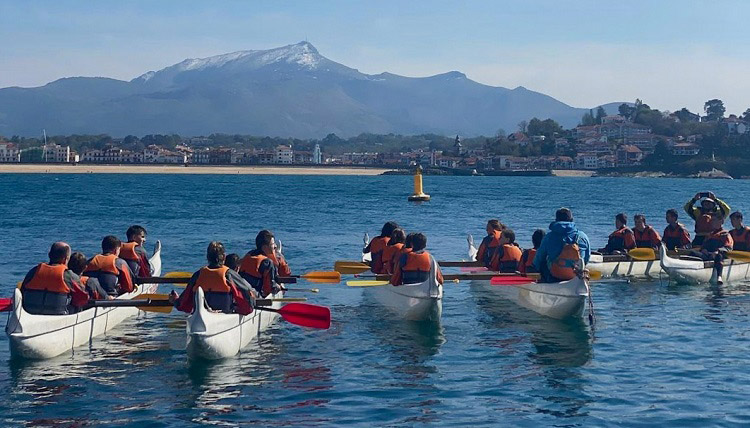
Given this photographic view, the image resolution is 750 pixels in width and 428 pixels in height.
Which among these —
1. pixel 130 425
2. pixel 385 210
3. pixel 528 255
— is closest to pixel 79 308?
pixel 130 425

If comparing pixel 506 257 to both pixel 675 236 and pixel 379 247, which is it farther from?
pixel 675 236

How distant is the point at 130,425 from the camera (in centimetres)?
1293

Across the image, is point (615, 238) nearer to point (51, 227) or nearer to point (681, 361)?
point (681, 361)

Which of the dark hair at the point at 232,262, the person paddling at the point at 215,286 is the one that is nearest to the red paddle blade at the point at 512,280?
the dark hair at the point at 232,262

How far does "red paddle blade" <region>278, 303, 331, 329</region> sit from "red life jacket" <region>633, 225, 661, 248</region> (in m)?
13.9

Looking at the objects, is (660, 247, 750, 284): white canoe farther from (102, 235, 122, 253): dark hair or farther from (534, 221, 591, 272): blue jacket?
(102, 235, 122, 253): dark hair

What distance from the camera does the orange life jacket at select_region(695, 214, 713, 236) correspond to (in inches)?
1086

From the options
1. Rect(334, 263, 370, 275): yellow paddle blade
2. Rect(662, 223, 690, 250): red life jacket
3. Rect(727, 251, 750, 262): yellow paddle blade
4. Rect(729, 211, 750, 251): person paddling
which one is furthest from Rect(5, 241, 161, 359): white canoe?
Rect(729, 211, 750, 251): person paddling

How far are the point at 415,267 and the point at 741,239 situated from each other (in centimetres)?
1267

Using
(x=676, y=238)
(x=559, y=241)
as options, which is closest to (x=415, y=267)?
(x=559, y=241)

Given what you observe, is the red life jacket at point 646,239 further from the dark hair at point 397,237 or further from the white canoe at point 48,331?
the white canoe at point 48,331

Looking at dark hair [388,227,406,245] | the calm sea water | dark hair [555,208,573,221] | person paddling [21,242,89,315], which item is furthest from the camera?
dark hair [388,227,406,245]

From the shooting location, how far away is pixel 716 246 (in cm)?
2677

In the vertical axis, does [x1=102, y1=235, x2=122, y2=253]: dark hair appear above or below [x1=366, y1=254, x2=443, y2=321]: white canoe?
above
